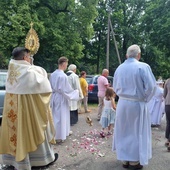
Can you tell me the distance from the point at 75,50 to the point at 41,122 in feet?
60.0

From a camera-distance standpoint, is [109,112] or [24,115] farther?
[109,112]

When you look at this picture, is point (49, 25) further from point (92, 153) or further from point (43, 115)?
point (43, 115)

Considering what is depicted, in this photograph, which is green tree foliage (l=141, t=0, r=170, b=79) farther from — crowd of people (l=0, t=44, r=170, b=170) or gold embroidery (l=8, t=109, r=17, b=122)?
gold embroidery (l=8, t=109, r=17, b=122)

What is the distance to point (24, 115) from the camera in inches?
174

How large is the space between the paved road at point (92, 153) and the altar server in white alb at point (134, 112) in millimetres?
401

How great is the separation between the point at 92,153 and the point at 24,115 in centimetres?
202

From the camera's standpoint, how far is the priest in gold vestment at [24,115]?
14.5ft

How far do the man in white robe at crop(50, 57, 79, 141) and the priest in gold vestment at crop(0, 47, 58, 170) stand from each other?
1.84 meters

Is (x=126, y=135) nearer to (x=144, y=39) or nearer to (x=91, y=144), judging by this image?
(x=91, y=144)

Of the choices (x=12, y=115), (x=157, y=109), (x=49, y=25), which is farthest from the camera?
(x=49, y=25)

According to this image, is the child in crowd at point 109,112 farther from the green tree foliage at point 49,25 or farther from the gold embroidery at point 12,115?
the green tree foliage at point 49,25

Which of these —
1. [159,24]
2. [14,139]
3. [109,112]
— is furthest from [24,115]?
[159,24]

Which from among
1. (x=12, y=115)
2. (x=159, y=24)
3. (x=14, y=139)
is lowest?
(x=14, y=139)

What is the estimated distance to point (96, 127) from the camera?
28.4ft
